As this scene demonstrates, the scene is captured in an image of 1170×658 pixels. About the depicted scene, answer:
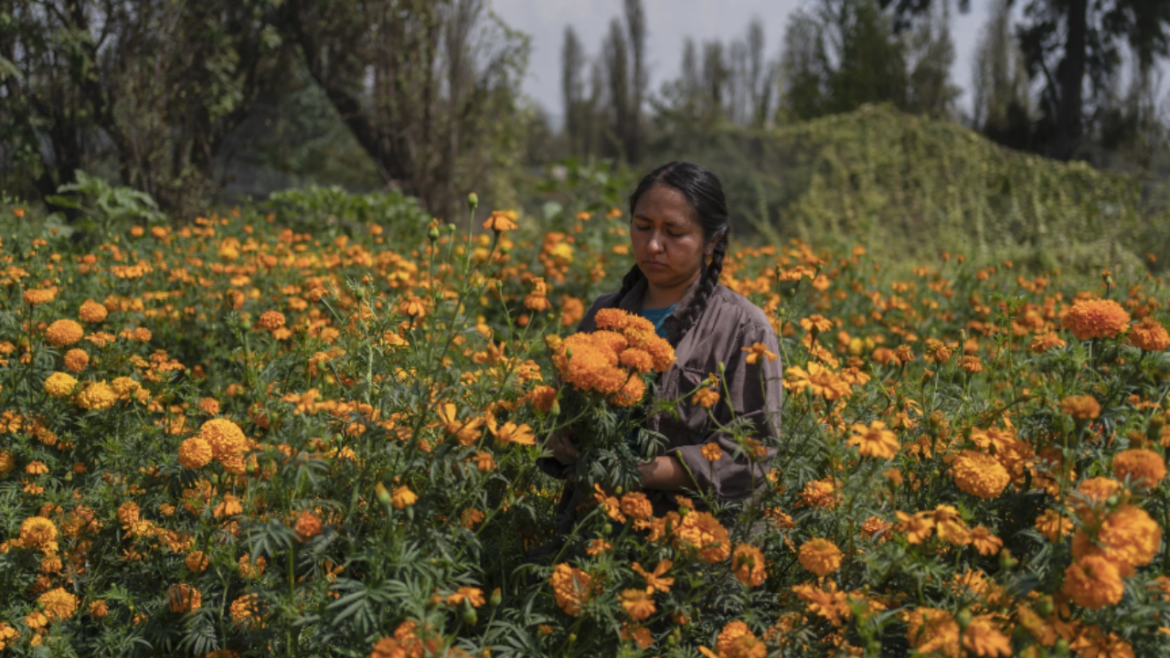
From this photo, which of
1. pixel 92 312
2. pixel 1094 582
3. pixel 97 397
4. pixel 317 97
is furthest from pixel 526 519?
pixel 317 97

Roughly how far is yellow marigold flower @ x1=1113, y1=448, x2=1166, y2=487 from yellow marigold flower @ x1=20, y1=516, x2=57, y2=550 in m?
2.31

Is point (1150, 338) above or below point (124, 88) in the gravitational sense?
below

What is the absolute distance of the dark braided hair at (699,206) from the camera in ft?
6.30

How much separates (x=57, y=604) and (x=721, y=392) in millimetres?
1685

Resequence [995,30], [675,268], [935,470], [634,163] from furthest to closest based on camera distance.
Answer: [634,163] < [995,30] < [675,268] < [935,470]

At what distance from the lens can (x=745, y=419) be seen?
1.59 meters

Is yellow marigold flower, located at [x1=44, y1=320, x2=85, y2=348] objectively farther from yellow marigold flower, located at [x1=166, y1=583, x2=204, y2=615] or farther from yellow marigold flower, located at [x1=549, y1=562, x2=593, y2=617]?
yellow marigold flower, located at [x1=549, y1=562, x2=593, y2=617]

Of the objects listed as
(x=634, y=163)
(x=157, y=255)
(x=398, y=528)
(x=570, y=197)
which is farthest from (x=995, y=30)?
(x=398, y=528)

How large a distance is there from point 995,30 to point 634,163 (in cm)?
1110

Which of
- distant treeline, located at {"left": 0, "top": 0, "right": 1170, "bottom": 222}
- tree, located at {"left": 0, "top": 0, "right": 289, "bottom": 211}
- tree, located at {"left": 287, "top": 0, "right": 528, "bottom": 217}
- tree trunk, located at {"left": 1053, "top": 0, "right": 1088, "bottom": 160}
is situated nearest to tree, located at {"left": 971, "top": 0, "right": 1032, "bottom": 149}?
distant treeline, located at {"left": 0, "top": 0, "right": 1170, "bottom": 222}

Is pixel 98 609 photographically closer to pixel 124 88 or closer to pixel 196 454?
pixel 196 454

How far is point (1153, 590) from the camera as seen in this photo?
125 centimetres

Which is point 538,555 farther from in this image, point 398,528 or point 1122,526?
point 1122,526

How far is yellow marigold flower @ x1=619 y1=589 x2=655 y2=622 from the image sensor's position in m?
1.36
